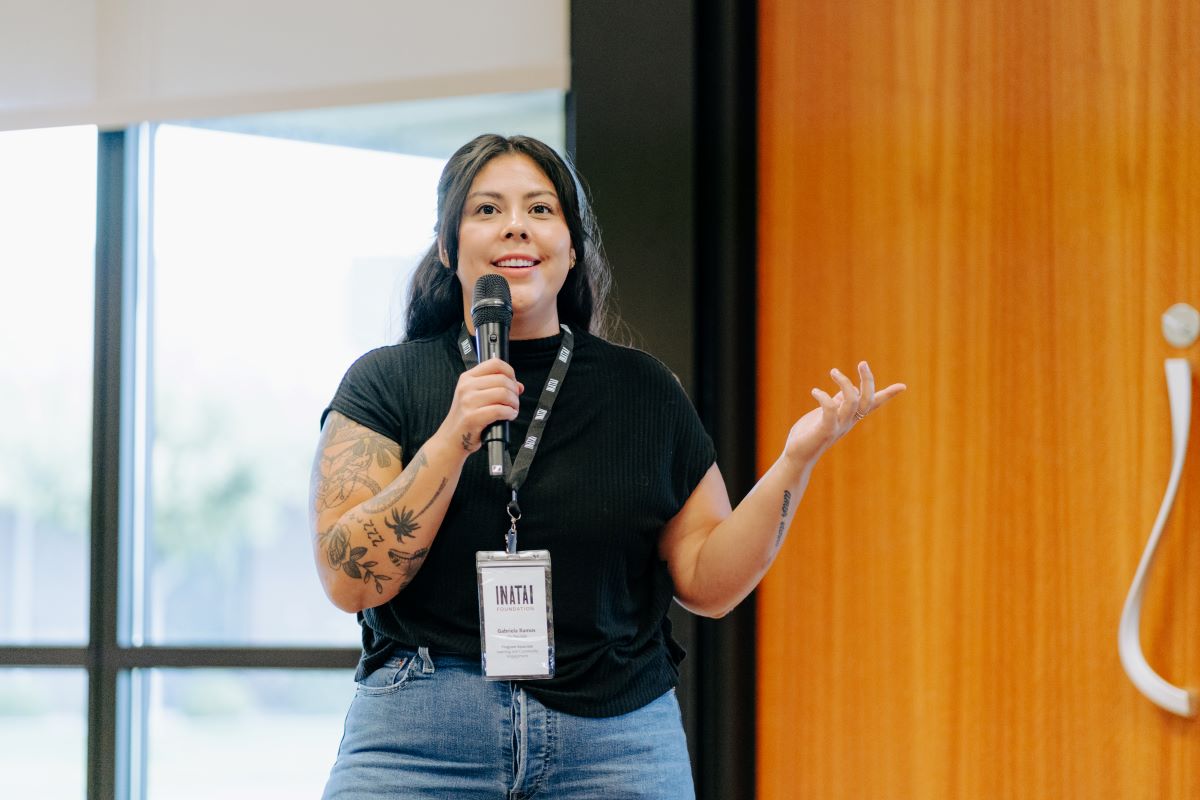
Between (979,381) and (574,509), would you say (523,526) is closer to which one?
(574,509)

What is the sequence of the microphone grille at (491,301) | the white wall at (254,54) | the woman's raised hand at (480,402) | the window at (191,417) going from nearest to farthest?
the woman's raised hand at (480,402)
the microphone grille at (491,301)
the white wall at (254,54)
the window at (191,417)

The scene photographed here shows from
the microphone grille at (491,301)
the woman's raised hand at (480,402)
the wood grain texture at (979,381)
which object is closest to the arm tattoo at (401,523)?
the woman's raised hand at (480,402)

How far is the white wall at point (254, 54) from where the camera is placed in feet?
8.12

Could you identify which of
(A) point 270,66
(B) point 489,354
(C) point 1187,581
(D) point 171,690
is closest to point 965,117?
(C) point 1187,581

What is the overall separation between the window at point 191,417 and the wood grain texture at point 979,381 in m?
0.98

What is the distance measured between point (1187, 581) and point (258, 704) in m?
2.07

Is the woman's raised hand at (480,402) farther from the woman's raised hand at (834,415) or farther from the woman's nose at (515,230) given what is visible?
the woman's raised hand at (834,415)

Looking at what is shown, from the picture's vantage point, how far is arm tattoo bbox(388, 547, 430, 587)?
52.4 inches

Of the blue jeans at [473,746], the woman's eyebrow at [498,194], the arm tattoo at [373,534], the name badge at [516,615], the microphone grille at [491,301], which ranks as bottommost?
the blue jeans at [473,746]

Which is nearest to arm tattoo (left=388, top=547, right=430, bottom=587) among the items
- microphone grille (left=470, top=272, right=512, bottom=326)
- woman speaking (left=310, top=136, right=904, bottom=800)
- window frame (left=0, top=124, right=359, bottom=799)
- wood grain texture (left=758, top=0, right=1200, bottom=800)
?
woman speaking (left=310, top=136, right=904, bottom=800)

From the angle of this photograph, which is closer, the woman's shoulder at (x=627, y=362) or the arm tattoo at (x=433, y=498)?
the arm tattoo at (x=433, y=498)

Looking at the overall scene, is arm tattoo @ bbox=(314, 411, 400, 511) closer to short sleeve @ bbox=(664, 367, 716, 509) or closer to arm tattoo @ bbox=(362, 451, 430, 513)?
arm tattoo @ bbox=(362, 451, 430, 513)

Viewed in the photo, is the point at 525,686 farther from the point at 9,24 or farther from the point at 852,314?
the point at 9,24

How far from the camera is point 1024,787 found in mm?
2004
